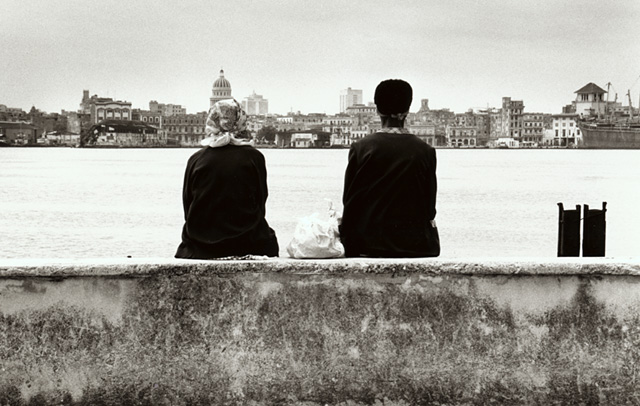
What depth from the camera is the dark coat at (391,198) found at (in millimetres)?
5297

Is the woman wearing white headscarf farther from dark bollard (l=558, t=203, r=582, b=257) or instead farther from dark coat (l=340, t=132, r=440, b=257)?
dark bollard (l=558, t=203, r=582, b=257)

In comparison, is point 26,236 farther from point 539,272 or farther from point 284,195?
point 539,272

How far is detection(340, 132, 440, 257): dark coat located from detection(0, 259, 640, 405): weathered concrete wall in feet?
1.98

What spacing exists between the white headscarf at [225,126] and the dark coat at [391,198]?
73 cm

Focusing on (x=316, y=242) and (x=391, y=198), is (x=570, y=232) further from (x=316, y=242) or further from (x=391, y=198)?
(x=316, y=242)

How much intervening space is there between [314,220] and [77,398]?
1.59m

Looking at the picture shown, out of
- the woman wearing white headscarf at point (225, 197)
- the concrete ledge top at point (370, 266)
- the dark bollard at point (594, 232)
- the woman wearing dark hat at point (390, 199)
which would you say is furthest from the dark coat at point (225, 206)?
the dark bollard at point (594, 232)

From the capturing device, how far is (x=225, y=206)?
549 cm

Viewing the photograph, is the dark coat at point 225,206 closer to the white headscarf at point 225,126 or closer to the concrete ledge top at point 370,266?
the white headscarf at point 225,126

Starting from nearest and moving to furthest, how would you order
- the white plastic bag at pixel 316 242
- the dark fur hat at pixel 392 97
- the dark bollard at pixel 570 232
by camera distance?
1. the white plastic bag at pixel 316 242
2. the dark fur hat at pixel 392 97
3. the dark bollard at pixel 570 232

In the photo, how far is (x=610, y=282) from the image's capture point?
4664 millimetres

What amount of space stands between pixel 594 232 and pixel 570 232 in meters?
0.36

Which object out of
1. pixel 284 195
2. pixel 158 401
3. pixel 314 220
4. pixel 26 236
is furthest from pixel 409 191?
pixel 284 195

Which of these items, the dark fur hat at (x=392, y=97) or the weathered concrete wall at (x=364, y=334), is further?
the dark fur hat at (x=392, y=97)
